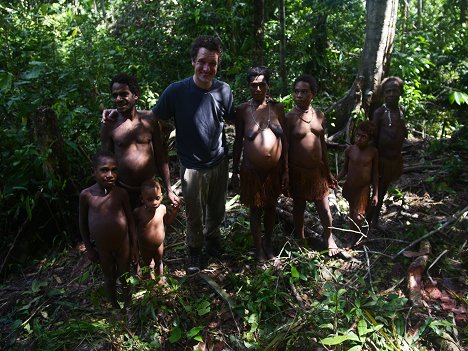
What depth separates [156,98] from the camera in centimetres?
572

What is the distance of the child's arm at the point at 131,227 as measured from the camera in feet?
8.81

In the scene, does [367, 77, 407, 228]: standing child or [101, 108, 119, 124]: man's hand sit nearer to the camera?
[101, 108, 119, 124]: man's hand

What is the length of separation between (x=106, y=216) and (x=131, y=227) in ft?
0.73

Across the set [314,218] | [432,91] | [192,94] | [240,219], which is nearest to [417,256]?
[314,218]

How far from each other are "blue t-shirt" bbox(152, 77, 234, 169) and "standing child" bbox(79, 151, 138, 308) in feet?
2.07

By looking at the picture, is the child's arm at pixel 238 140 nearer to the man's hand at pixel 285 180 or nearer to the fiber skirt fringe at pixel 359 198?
the man's hand at pixel 285 180

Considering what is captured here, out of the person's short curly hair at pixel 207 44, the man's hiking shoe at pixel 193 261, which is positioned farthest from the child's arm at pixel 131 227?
the person's short curly hair at pixel 207 44

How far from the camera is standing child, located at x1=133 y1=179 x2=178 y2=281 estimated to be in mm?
2847

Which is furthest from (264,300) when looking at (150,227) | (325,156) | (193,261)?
(325,156)

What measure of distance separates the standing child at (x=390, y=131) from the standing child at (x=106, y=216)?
2421 mm

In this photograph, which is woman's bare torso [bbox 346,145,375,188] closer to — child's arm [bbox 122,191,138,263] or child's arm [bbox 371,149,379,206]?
child's arm [bbox 371,149,379,206]

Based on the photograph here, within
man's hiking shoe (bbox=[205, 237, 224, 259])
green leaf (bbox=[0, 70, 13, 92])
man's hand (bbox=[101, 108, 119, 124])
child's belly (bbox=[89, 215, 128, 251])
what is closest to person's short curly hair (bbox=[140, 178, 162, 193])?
child's belly (bbox=[89, 215, 128, 251])

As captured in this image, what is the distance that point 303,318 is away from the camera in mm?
2691

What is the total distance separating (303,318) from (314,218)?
61.2 inches
